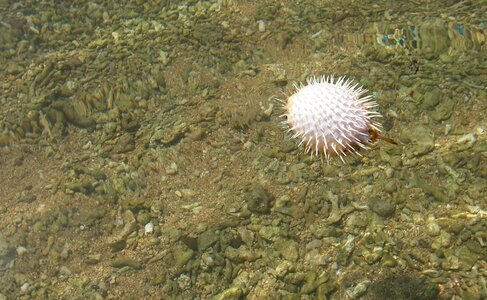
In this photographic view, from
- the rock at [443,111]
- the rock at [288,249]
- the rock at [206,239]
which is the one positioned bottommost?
the rock at [288,249]

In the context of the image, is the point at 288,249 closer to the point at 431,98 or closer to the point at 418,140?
the point at 418,140

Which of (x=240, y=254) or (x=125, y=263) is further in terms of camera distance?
(x=125, y=263)

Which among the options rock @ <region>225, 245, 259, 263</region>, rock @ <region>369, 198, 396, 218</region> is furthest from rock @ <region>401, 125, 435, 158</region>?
rock @ <region>225, 245, 259, 263</region>

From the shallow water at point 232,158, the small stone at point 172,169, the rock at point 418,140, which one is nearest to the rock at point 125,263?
the shallow water at point 232,158

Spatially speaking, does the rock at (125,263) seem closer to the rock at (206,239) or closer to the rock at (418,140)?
the rock at (206,239)

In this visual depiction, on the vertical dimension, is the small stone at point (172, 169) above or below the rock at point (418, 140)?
above

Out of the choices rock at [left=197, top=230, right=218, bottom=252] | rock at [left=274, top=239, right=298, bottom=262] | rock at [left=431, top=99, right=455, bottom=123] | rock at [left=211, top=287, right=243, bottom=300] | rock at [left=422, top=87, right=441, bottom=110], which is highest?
rock at [left=422, top=87, right=441, bottom=110]

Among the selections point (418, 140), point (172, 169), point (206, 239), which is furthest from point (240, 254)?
point (418, 140)

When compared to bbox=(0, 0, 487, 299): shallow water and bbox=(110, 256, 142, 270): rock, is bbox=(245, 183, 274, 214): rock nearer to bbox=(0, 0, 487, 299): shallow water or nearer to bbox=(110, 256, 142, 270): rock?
bbox=(0, 0, 487, 299): shallow water

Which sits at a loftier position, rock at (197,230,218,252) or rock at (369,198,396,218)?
rock at (197,230,218,252)
